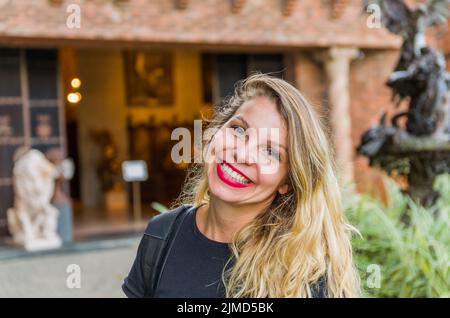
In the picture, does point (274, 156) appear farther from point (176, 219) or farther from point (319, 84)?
point (319, 84)

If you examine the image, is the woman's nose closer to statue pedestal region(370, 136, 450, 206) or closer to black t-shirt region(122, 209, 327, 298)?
black t-shirt region(122, 209, 327, 298)

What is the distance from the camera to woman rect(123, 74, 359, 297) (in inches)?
58.4

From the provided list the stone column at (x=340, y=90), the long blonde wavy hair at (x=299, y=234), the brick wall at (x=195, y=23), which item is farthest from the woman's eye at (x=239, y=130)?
the stone column at (x=340, y=90)

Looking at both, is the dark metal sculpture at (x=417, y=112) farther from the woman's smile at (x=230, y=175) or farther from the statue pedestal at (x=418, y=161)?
the woman's smile at (x=230, y=175)

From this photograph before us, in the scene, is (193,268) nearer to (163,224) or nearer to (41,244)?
(163,224)

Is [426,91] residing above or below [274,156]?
above

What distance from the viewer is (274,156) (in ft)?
4.99

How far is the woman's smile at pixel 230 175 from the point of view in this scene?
1489 millimetres

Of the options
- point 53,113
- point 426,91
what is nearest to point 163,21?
point 53,113

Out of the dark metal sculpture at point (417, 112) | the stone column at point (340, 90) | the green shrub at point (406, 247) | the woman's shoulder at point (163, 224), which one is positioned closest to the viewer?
the woman's shoulder at point (163, 224)

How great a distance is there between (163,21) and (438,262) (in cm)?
675

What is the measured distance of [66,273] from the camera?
7.98 metres

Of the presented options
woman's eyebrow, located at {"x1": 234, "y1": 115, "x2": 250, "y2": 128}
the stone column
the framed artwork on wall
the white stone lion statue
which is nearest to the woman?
woman's eyebrow, located at {"x1": 234, "y1": 115, "x2": 250, "y2": 128}

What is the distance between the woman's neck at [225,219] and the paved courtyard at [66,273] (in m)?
4.37
